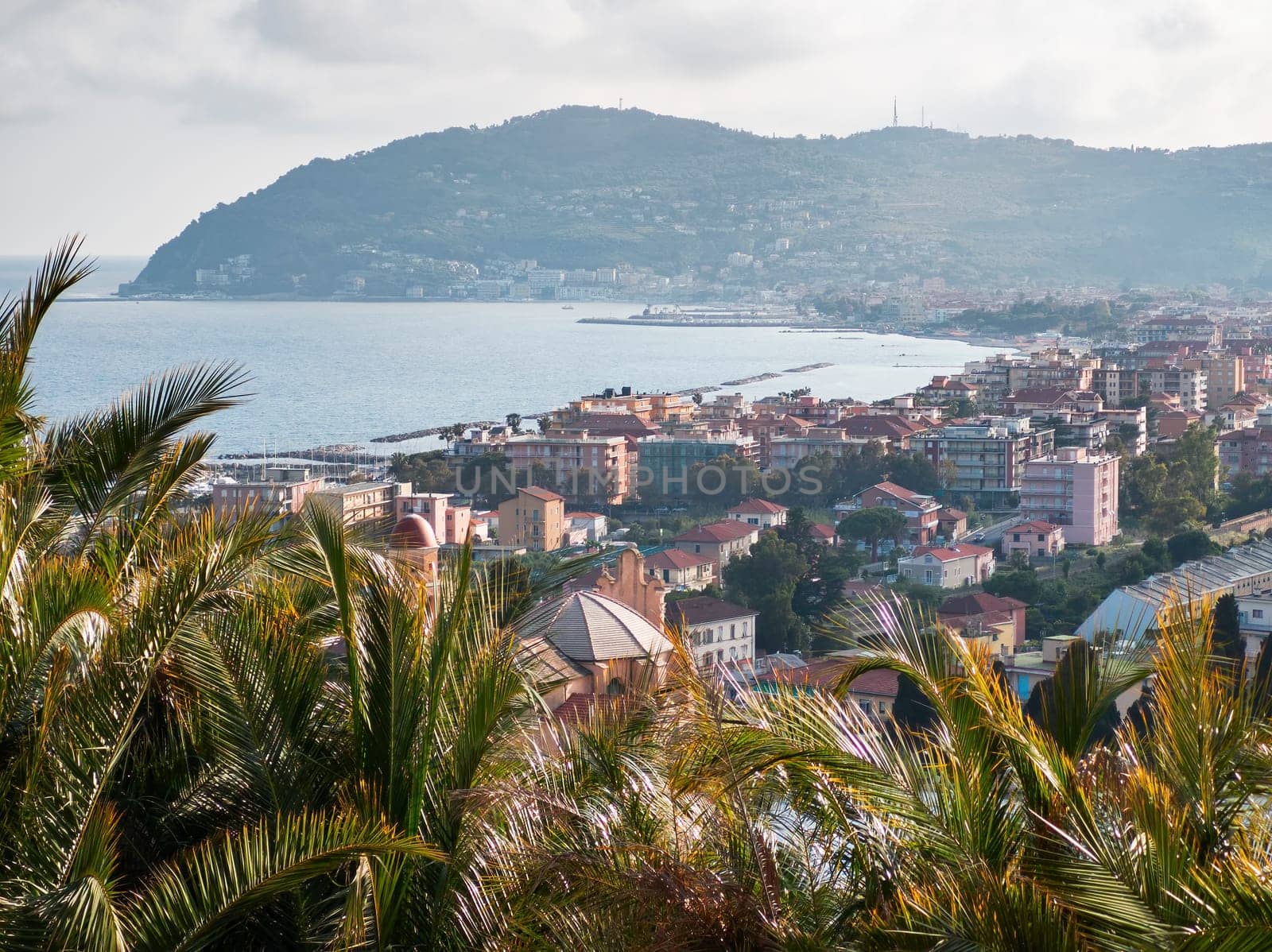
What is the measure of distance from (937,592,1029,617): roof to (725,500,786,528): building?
796 centimetres

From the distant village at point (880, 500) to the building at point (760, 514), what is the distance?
1.7 inches

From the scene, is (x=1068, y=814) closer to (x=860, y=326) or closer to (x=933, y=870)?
(x=933, y=870)

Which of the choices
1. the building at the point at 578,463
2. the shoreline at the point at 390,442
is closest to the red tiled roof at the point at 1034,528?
the building at the point at 578,463

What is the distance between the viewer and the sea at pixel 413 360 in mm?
46031

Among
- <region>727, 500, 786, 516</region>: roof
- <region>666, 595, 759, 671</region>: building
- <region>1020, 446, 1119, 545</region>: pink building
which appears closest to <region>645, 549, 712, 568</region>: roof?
<region>666, 595, 759, 671</region>: building

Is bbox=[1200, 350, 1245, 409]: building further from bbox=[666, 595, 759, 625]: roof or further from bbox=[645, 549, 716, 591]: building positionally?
bbox=[666, 595, 759, 625]: roof

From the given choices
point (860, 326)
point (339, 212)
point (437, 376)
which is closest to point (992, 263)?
point (860, 326)

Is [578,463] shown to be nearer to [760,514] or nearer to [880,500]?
[760,514]

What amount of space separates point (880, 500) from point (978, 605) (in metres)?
9.73

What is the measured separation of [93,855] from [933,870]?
1.01 metres

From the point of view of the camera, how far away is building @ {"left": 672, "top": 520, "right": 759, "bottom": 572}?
22438 millimetres

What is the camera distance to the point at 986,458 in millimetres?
30391

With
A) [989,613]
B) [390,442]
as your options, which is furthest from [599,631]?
[390,442]

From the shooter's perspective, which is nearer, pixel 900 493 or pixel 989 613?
pixel 989 613
